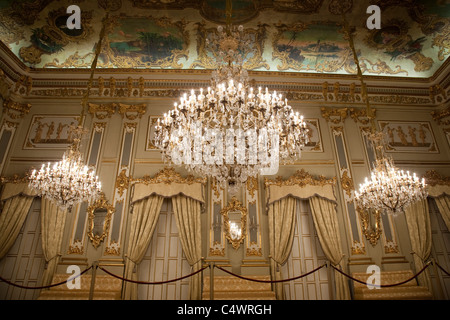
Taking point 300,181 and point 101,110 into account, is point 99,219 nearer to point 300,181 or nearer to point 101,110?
point 101,110

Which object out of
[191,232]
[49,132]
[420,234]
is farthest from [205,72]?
[420,234]

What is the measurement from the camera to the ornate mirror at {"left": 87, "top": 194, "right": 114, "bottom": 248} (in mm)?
6617

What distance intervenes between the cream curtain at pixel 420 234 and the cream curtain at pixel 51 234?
7.96m

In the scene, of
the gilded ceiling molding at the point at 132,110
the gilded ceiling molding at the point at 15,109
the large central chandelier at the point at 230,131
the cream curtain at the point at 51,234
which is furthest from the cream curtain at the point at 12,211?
the large central chandelier at the point at 230,131

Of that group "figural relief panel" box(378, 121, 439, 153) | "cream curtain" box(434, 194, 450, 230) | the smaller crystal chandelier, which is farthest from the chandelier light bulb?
"figural relief panel" box(378, 121, 439, 153)

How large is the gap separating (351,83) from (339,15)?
2012 mm

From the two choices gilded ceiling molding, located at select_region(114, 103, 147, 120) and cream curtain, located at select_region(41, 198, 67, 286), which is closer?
cream curtain, located at select_region(41, 198, 67, 286)

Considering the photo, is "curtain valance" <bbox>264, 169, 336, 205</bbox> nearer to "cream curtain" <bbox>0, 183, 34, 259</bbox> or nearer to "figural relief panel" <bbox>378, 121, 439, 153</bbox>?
"figural relief panel" <bbox>378, 121, 439, 153</bbox>

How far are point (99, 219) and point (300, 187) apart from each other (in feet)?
15.8

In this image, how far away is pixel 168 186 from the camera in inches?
277

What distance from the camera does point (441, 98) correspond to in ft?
27.3

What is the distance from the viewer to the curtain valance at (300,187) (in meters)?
A: 7.04

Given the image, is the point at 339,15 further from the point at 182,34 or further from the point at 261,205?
the point at 261,205

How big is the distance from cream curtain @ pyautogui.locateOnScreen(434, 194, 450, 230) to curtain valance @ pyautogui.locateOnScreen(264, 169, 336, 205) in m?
2.57
